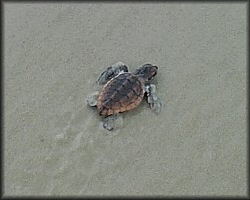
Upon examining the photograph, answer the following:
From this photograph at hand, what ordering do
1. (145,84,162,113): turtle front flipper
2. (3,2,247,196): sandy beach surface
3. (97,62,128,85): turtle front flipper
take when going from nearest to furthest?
(3,2,247,196): sandy beach surface → (145,84,162,113): turtle front flipper → (97,62,128,85): turtle front flipper

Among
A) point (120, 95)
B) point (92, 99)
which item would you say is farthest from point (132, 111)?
point (92, 99)

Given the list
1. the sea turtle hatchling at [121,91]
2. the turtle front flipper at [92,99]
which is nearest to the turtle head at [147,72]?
the sea turtle hatchling at [121,91]

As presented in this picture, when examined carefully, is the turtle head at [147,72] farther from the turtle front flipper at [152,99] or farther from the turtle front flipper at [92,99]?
the turtle front flipper at [92,99]

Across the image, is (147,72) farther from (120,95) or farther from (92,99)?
(92,99)

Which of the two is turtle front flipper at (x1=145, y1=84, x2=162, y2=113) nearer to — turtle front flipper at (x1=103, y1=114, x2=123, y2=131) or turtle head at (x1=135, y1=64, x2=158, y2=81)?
turtle head at (x1=135, y1=64, x2=158, y2=81)

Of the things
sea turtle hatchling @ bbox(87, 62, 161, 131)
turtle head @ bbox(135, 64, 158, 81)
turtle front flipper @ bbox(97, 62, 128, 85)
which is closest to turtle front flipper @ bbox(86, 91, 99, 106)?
sea turtle hatchling @ bbox(87, 62, 161, 131)
